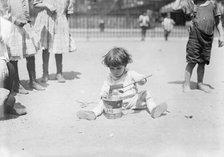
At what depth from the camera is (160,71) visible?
8.92 metres

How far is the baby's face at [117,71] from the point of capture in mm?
4832

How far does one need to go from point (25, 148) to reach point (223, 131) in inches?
78.4

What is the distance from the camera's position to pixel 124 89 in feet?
16.3

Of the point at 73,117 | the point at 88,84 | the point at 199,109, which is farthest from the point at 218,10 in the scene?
the point at 73,117

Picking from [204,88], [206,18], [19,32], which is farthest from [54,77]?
[206,18]

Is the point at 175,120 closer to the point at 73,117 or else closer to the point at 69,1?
the point at 73,117

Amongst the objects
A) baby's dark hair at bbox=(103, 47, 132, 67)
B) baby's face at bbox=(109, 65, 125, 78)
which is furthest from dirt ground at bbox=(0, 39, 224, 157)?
baby's dark hair at bbox=(103, 47, 132, 67)

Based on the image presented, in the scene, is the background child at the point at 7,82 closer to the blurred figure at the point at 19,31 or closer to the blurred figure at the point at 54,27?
the blurred figure at the point at 19,31

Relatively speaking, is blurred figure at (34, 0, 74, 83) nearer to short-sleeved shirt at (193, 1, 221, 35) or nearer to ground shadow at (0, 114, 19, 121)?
short-sleeved shirt at (193, 1, 221, 35)

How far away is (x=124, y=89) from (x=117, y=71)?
252mm

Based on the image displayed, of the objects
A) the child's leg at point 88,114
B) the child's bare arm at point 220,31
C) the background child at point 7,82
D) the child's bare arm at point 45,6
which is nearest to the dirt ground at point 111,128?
the child's leg at point 88,114

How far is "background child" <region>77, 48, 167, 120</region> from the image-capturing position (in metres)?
4.73

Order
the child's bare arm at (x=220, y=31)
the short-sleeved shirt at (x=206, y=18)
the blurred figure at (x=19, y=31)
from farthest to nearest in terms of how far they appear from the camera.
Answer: the child's bare arm at (x=220, y=31), the short-sleeved shirt at (x=206, y=18), the blurred figure at (x=19, y=31)

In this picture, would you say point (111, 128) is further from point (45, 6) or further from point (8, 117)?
point (45, 6)
